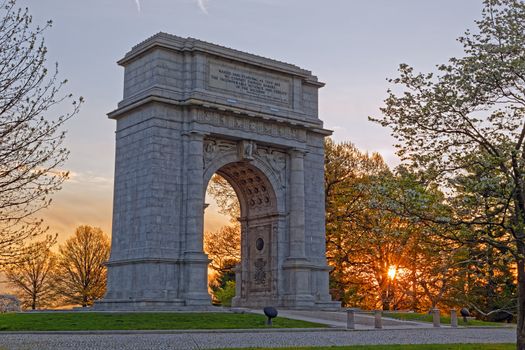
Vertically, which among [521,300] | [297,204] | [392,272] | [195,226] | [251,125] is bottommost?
[521,300]

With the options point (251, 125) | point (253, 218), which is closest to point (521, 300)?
point (251, 125)

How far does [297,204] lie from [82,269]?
31.1 meters

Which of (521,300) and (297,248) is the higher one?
(297,248)

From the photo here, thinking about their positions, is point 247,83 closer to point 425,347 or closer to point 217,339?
point 217,339

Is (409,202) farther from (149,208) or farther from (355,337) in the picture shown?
(149,208)

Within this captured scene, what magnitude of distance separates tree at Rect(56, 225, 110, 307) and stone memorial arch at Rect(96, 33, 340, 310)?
2456cm

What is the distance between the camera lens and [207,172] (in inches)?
1597

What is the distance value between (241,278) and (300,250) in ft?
17.1

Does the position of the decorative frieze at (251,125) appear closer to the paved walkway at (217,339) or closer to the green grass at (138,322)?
the green grass at (138,322)

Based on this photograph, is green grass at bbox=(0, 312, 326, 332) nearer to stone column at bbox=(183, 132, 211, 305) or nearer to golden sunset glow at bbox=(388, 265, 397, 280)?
stone column at bbox=(183, 132, 211, 305)

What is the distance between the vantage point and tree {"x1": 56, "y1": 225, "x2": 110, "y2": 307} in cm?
6544

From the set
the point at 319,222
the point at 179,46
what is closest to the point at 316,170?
the point at 319,222

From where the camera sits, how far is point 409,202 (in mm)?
18250

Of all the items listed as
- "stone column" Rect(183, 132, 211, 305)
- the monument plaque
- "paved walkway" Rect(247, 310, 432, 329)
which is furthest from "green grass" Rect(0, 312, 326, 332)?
the monument plaque
